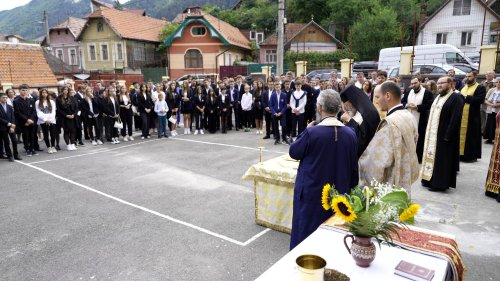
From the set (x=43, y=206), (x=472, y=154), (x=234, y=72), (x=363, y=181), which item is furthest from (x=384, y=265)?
(x=234, y=72)

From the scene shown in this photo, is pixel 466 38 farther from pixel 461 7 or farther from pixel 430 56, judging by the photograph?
pixel 430 56

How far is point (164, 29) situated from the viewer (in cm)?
4844

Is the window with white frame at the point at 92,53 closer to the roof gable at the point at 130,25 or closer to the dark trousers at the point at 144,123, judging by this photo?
the roof gable at the point at 130,25

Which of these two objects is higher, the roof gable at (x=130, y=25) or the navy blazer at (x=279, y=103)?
the roof gable at (x=130, y=25)

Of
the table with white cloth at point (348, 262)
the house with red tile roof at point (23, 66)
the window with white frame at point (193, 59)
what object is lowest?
the table with white cloth at point (348, 262)

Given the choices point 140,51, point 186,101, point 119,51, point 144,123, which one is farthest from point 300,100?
point 140,51

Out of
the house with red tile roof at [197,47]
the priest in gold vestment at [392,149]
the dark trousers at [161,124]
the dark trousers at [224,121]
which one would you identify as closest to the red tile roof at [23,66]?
the dark trousers at [161,124]

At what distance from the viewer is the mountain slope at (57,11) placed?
116875mm

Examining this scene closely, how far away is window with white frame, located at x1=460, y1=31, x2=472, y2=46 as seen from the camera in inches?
1534

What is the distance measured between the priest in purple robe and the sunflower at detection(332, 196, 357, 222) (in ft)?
3.92

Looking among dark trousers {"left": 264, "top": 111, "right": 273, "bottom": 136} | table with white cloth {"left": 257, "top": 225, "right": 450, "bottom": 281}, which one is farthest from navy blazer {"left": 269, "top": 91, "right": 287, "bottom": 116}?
table with white cloth {"left": 257, "top": 225, "right": 450, "bottom": 281}

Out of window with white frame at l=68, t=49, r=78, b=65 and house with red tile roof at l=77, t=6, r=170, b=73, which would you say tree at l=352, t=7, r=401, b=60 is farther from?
window with white frame at l=68, t=49, r=78, b=65

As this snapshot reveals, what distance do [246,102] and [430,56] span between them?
16.1 metres

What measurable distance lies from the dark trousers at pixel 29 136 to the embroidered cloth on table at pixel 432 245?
35.4 feet
